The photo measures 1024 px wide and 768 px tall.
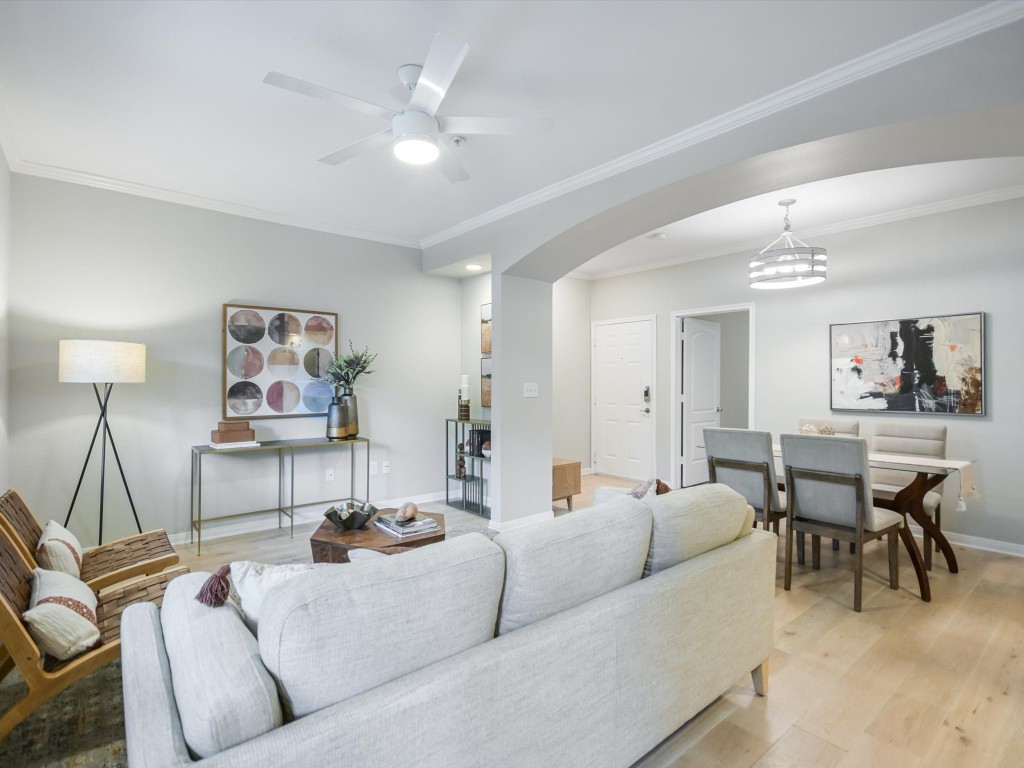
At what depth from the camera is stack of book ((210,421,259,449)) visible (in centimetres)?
389

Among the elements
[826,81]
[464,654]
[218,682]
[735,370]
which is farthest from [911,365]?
[218,682]

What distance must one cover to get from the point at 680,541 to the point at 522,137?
2317 millimetres

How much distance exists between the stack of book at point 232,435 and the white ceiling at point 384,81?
67.6 inches

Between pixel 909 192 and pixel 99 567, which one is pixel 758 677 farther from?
pixel 909 192

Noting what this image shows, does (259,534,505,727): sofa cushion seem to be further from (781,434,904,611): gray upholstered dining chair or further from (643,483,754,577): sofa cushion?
(781,434,904,611): gray upholstered dining chair

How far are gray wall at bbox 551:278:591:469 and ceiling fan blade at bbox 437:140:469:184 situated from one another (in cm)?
359

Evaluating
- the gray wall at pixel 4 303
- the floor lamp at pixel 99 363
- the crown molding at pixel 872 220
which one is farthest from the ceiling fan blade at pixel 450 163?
the crown molding at pixel 872 220

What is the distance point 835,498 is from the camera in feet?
9.91

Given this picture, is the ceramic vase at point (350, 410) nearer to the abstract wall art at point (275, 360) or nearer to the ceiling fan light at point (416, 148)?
the abstract wall art at point (275, 360)

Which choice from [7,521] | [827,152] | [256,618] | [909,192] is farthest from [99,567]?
[909,192]

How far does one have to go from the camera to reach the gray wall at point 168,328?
3441 mm

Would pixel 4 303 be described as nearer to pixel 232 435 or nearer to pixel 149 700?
pixel 232 435

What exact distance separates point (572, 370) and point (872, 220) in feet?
10.9

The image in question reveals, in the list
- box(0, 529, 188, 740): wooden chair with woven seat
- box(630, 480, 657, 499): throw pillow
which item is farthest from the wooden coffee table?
box(630, 480, 657, 499): throw pillow
